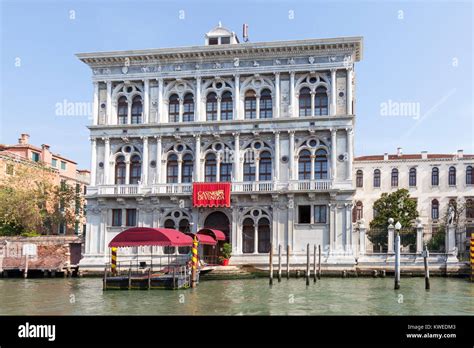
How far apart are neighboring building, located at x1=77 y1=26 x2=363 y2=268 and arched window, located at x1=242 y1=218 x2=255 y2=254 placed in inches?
2.1

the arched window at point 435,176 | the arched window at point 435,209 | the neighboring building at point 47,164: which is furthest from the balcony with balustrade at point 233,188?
the arched window at point 435,176

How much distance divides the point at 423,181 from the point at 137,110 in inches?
1043

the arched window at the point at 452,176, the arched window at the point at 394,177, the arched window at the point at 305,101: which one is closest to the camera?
the arched window at the point at 305,101

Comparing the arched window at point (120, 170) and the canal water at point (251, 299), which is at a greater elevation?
the arched window at point (120, 170)

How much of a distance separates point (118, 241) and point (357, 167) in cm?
3194

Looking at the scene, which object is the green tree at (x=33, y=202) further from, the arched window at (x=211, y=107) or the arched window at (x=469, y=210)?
the arched window at (x=469, y=210)

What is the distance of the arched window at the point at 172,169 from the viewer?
3472 cm

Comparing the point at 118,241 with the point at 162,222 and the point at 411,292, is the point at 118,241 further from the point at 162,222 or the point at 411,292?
the point at 411,292

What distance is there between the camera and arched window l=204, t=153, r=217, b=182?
1345 inches

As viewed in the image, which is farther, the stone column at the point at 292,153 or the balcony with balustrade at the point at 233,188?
the stone column at the point at 292,153

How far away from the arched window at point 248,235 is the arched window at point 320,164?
4369 mm

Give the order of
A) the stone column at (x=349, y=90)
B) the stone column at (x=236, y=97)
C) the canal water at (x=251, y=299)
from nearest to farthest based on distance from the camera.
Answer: the canal water at (x=251, y=299) → the stone column at (x=349, y=90) → the stone column at (x=236, y=97)

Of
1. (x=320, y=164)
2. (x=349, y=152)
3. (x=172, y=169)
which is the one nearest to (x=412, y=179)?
(x=320, y=164)

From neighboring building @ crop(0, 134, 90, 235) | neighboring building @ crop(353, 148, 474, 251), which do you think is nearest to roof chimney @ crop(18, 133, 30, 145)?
neighboring building @ crop(0, 134, 90, 235)
